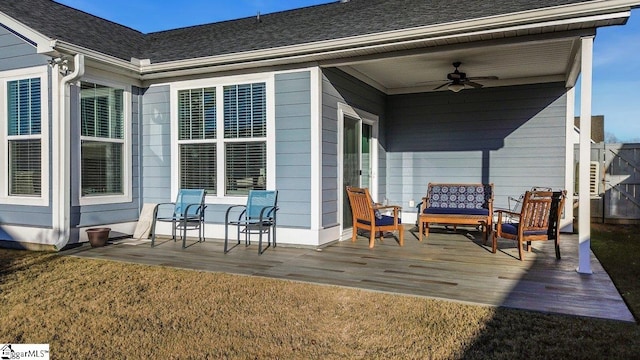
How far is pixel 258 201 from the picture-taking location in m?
6.09

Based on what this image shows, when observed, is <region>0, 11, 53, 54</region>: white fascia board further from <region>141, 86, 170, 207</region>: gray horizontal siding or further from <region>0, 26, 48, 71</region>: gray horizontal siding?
<region>141, 86, 170, 207</region>: gray horizontal siding

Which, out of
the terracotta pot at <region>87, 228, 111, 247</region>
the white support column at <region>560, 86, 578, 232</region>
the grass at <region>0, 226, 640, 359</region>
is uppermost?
the white support column at <region>560, 86, 578, 232</region>

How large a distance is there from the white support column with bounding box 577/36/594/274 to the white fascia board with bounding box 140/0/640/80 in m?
0.36

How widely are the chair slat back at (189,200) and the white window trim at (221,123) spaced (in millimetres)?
225

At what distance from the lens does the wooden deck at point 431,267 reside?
11.9ft

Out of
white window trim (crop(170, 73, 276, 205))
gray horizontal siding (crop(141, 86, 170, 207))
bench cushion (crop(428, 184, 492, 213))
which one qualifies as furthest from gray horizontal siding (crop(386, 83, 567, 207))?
gray horizontal siding (crop(141, 86, 170, 207))

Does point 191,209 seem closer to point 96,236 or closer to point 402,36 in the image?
point 96,236

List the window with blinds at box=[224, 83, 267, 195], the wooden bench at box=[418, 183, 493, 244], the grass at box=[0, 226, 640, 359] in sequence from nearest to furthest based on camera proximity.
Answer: the grass at box=[0, 226, 640, 359], the window with blinds at box=[224, 83, 267, 195], the wooden bench at box=[418, 183, 493, 244]

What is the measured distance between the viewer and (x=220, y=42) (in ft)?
23.4

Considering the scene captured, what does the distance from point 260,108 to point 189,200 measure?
1.70 metres

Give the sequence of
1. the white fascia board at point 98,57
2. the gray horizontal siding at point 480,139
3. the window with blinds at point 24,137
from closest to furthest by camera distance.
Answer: the white fascia board at point 98,57 < the window with blinds at point 24,137 < the gray horizontal siding at point 480,139

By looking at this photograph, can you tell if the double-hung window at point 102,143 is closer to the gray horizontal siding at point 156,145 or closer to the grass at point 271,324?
the gray horizontal siding at point 156,145

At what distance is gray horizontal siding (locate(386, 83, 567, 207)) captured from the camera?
24.3 feet

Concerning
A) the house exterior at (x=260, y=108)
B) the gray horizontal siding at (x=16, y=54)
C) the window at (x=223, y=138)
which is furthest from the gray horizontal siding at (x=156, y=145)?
the gray horizontal siding at (x=16, y=54)
